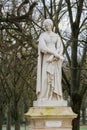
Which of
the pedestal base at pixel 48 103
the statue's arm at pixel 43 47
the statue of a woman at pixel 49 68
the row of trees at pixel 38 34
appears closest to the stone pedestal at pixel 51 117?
the pedestal base at pixel 48 103

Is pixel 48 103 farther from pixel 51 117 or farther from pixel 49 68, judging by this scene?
pixel 49 68

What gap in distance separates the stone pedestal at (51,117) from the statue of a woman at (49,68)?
357 millimetres

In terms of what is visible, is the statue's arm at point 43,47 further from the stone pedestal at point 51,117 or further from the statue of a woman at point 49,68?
the stone pedestal at point 51,117

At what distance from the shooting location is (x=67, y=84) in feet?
59.4

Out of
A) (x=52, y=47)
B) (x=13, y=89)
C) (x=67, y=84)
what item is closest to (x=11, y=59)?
(x=13, y=89)

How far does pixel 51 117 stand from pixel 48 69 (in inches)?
49.7

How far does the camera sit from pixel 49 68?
1064 centimetres

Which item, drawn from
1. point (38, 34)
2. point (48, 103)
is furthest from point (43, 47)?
point (38, 34)

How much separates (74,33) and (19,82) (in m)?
12.4

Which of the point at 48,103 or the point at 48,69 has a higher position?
the point at 48,69

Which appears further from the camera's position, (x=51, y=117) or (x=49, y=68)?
(x=49, y=68)

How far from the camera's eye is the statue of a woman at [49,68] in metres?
10.5

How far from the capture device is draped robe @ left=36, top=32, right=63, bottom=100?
1051 centimetres

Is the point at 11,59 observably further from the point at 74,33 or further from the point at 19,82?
the point at 74,33
